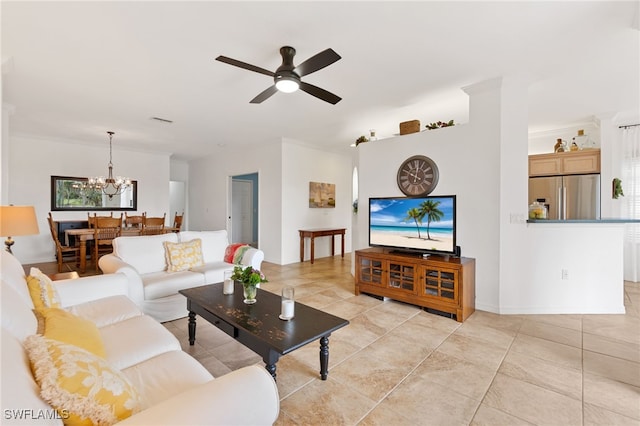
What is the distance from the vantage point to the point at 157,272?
3330mm

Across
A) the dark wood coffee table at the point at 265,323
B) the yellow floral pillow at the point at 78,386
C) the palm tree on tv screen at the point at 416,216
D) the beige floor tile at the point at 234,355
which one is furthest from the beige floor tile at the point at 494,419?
the palm tree on tv screen at the point at 416,216

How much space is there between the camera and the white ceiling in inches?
85.5

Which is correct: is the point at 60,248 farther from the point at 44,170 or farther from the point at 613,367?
the point at 613,367

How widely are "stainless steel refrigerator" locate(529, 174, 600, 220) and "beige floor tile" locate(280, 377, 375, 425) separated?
4790 mm

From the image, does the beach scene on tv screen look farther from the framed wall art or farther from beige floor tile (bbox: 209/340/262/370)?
the framed wall art

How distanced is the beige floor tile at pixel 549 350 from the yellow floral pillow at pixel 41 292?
11.0 feet

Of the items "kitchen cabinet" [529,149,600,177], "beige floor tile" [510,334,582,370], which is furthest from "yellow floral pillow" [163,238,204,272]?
"kitchen cabinet" [529,149,600,177]

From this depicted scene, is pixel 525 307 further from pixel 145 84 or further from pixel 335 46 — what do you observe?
pixel 145 84

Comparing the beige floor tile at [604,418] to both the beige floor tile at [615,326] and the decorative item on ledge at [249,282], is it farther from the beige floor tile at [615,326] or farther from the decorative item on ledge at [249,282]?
the decorative item on ledge at [249,282]

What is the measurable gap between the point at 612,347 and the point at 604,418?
1.18 m

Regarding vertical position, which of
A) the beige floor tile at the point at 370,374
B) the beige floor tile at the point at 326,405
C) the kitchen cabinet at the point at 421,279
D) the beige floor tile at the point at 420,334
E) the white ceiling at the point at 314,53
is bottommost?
the beige floor tile at the point at 326,405

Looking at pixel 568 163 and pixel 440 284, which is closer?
pixel 440 284

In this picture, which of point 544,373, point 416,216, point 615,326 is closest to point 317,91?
point 416,216

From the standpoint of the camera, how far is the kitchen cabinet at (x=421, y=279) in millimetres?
3090
